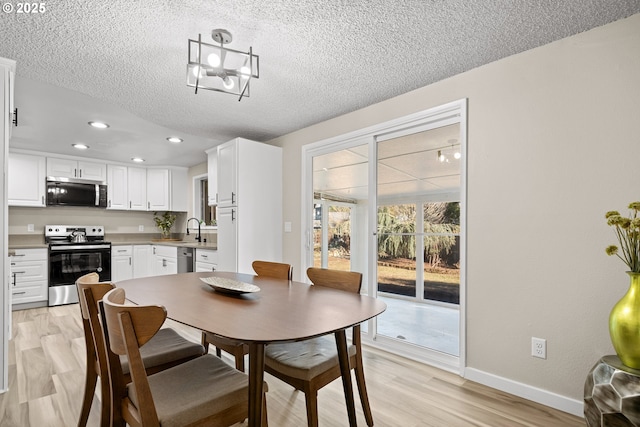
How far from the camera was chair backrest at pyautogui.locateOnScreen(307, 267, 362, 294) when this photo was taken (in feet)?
6.20

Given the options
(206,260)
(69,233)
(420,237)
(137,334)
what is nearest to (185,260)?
(206,260)

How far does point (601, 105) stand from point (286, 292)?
6.60 feet

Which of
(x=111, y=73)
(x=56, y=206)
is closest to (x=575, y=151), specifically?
(x=111, y=73)

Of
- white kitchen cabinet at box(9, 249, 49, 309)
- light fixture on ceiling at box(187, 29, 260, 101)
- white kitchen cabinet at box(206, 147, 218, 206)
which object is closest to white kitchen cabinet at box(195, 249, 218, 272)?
white kitchen cabinet at box(206, 147, 218, 206)

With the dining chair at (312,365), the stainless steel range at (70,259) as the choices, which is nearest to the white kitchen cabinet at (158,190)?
the stainless steel range at (70,259)

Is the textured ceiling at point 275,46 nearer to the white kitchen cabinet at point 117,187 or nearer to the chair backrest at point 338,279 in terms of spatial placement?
the chair backrest at point 338,279

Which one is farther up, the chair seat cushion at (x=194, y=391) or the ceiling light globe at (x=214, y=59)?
the ceiling light globe at (x=214, y=59)

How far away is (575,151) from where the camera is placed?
76.2 inches

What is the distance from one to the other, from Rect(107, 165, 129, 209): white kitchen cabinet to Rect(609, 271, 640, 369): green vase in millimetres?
6228

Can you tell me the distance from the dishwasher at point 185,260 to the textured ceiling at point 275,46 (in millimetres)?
2057

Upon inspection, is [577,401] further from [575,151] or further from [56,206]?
[56,206]

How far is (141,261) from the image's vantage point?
18.1 ft

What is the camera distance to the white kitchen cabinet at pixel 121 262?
5238mm

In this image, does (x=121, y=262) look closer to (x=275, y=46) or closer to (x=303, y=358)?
(x=275, y=46)
